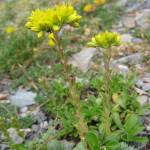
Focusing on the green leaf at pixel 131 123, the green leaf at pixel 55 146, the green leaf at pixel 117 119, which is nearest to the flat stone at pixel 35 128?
the green leaf at pixel 55 146

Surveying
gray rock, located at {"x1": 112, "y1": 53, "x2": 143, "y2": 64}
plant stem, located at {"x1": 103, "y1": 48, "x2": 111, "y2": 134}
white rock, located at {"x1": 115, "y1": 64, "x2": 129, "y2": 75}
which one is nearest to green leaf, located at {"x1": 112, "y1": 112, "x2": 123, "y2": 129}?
plant stem, located at {"x1": 103, "y1": 48, "x2": 111, "y2": 134}

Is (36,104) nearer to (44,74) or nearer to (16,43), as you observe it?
(44,74)

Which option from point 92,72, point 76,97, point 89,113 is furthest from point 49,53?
point 76,97

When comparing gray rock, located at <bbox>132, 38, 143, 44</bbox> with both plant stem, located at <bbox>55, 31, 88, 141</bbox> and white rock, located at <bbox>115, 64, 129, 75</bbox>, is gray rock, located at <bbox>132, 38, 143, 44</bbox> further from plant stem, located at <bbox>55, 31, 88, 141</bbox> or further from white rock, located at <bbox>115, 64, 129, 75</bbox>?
plant stem, located at <bbox>55, 31, 88, 141</bbox>

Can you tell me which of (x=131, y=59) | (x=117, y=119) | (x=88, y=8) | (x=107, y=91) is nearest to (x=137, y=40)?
(x=131, y=59)

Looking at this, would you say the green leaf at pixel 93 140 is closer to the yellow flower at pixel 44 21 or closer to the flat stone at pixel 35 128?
the yellow flower at pixel 44 21

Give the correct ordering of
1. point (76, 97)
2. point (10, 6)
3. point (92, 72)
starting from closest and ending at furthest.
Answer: point (76, 97) → point (92, 72) → point (10, 6)
